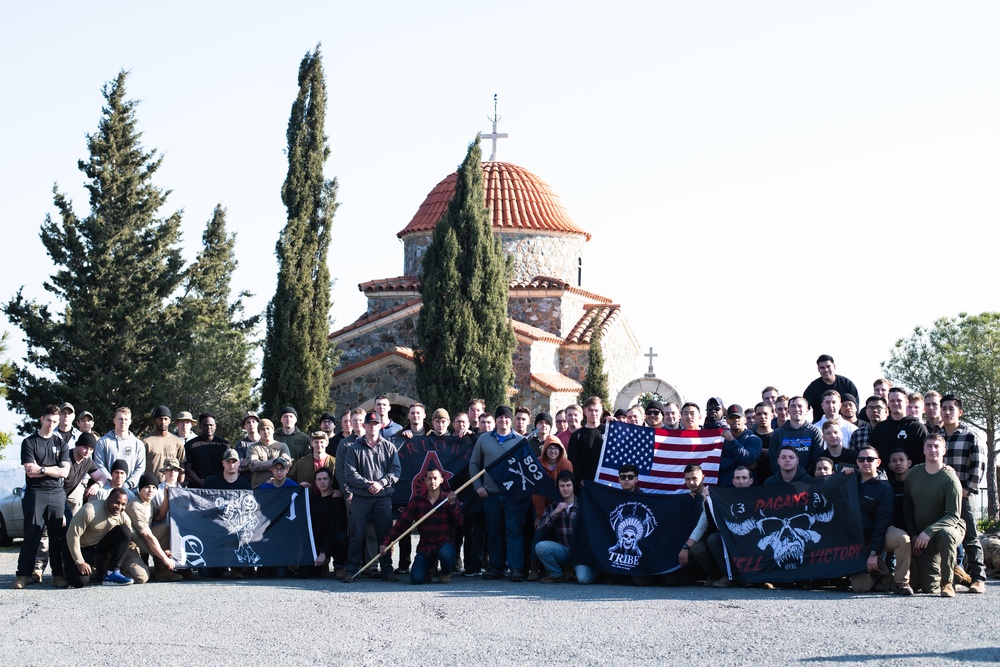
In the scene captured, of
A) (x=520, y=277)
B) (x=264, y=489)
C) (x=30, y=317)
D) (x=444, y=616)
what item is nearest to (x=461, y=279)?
(x=520, y=277)

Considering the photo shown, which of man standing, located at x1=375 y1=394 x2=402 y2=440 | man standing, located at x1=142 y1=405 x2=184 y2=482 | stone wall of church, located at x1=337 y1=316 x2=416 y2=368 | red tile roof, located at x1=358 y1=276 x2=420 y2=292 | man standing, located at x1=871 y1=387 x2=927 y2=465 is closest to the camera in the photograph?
man standing, located at x1=871 y1=387 x2=927 y2=465

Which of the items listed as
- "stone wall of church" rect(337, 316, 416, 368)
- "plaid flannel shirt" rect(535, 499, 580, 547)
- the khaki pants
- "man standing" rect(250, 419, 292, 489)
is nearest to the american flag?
"plaid flannel shirt" rect(535, 499, 580, 547)

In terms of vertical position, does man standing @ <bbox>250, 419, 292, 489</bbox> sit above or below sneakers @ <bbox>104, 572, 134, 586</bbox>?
above

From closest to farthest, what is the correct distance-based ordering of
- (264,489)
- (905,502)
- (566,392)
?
(905,502)
(264,489)
(566,392)

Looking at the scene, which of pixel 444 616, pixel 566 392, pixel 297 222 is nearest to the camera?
pixel 444 616

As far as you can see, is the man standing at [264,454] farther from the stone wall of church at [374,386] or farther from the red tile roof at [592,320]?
the red tile roof at [592,320]

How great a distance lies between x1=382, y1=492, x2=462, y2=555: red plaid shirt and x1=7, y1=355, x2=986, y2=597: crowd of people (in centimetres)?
2

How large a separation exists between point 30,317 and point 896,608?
21.9 meters

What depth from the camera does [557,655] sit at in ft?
27.5

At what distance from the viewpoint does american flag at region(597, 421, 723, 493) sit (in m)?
13.2

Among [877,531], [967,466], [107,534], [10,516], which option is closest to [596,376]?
[10,516]

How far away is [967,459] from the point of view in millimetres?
11977

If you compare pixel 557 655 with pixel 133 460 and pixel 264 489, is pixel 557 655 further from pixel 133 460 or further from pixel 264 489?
pixel 133 460

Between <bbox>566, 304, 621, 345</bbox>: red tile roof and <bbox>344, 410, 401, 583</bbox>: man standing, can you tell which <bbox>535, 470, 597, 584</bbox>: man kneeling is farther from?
<bbox>566, 304, 621, 345</bbox>: red tile roof
